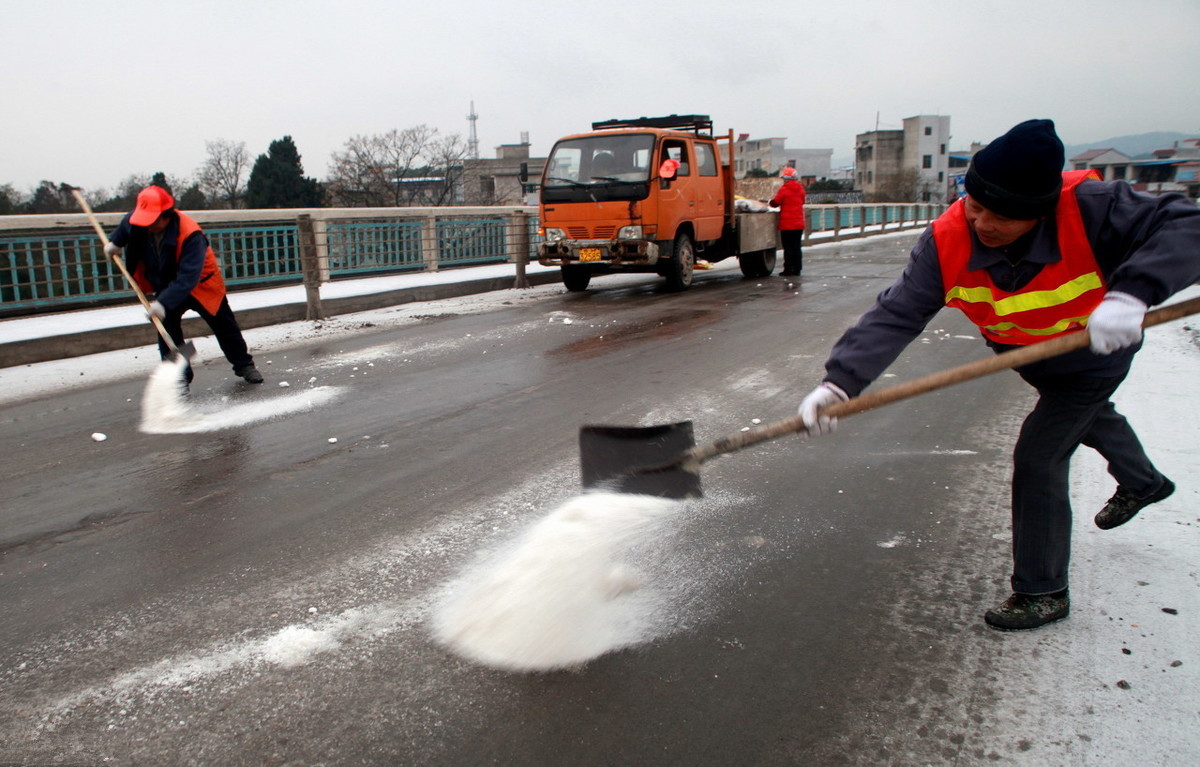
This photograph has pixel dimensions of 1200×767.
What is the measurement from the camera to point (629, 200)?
1203cm

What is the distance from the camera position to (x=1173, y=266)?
7.52 ft

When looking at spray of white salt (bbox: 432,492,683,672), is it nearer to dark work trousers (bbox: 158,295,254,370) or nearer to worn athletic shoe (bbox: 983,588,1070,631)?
worn athletic shoe (bbox: 983,588,1070,631)

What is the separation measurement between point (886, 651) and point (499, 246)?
47.6 ft

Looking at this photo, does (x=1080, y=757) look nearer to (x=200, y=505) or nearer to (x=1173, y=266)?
(x=1173, y=266)

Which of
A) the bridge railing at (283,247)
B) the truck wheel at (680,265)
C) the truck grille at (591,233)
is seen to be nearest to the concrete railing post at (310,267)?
the bridge railing at (283,247)

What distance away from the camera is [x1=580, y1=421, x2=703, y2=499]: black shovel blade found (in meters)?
→ 2.97

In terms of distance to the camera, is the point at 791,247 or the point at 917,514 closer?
the point at 917,514

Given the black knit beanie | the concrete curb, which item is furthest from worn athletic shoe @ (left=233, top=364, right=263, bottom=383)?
the black knit beanie

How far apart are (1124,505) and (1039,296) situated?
43.7 inches

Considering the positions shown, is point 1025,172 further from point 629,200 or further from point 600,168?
point 600,168

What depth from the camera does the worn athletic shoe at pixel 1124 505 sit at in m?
3.09

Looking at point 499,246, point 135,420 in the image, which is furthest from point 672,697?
point 499,246

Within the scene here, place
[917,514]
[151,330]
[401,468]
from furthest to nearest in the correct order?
1. [151,330]
2. [401,468]
3. [917,514]

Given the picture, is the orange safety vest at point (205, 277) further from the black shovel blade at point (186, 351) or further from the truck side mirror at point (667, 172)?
the truck side mirror at point (667, 172)
